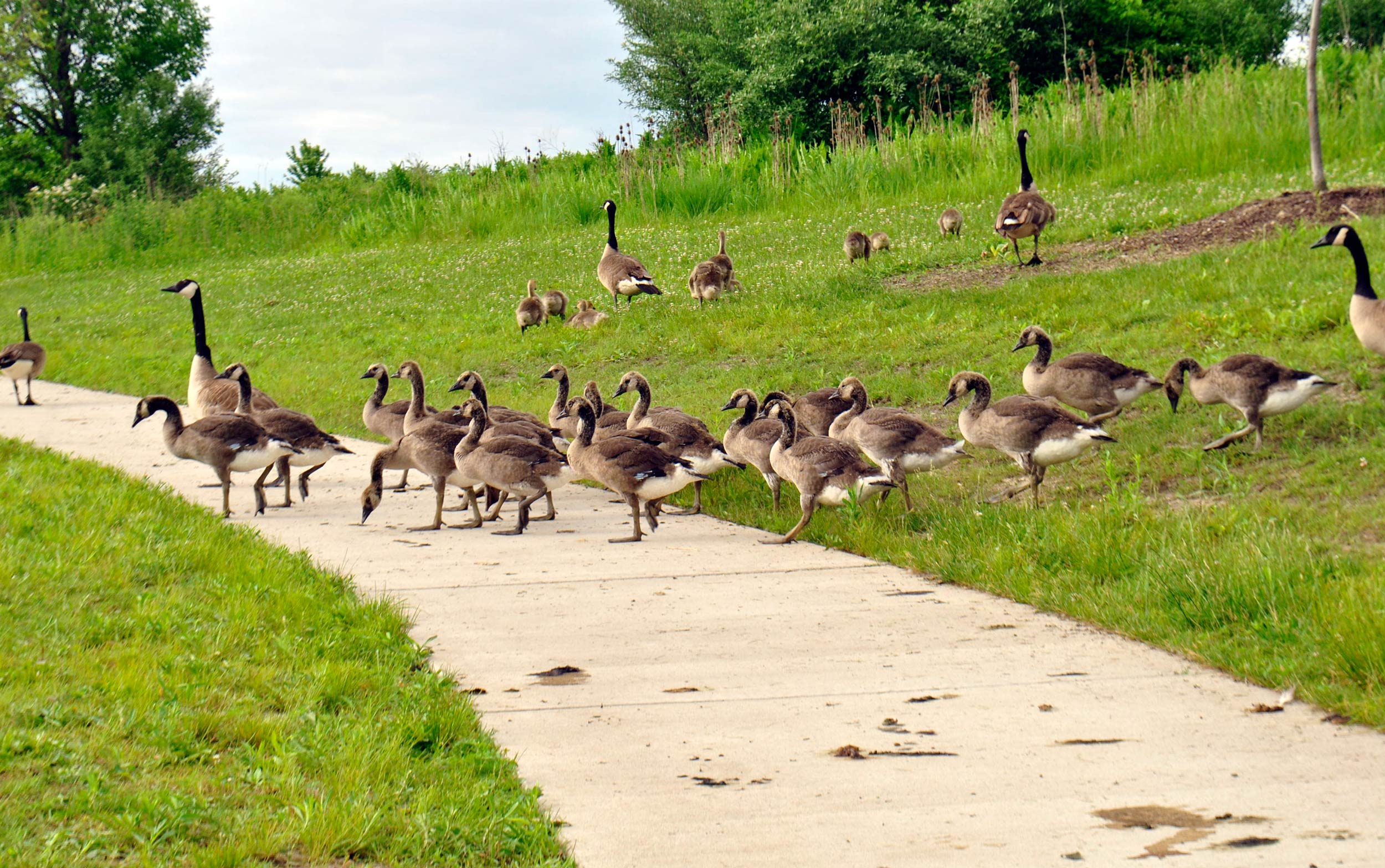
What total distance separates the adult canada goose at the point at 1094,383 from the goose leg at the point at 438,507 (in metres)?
5.27

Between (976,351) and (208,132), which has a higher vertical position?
(208,132)

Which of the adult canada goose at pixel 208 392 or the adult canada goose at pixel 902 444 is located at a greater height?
the adult canada goose at pixel 208 392

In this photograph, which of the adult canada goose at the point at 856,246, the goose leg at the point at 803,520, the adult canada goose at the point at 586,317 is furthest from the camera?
the adult canada goose at the point at 856,246

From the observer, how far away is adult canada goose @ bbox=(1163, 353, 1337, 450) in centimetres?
932

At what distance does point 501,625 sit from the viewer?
285 inches

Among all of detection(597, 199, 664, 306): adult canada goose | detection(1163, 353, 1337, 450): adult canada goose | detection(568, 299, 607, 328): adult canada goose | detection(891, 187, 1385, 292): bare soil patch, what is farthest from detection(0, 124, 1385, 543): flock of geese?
detection(597, 199, 664, 306): adult canada goose

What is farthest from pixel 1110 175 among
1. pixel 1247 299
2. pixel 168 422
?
pixel 168 422

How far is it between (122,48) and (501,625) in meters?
66.9

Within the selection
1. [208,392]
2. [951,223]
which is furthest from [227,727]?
[951,223]

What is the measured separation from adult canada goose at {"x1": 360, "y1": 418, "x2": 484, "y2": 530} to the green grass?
88.4 inches

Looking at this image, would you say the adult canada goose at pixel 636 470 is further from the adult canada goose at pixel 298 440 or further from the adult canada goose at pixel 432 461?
the adult canada goose at pixel 298 440

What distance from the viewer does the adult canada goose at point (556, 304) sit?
2075cm

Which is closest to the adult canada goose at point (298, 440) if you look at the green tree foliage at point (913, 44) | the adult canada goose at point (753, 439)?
the adult canada goose at point (753, 439)

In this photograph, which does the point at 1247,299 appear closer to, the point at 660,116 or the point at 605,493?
the point at 605,493
